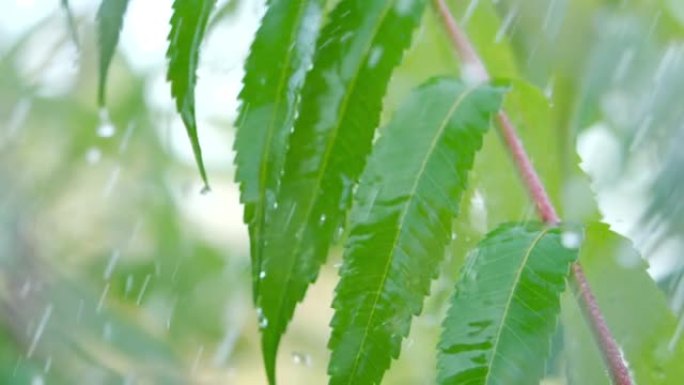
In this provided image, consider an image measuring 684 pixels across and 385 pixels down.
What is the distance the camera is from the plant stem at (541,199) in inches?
31.4

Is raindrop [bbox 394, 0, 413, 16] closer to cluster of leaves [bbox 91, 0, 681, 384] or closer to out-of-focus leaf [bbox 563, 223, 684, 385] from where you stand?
cluster of leaves [bbox 91, 0, 681, 384]

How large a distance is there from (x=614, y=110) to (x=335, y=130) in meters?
0.84

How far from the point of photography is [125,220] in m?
2.22

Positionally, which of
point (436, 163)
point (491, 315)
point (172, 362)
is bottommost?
point (491, 315)

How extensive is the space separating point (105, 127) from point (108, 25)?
1102 millimetres

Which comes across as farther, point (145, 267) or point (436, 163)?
point (145, 267)

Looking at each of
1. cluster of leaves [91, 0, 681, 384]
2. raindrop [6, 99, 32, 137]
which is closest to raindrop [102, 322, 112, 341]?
raindrop [6, 99, 32, 137]

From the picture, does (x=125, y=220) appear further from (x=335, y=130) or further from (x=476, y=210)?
(x=335, y=130)

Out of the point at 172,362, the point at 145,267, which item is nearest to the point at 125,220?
the point at 145,267

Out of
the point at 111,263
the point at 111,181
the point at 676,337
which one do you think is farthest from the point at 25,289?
the point at 676,337

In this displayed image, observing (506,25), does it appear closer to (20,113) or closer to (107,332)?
(107,332)

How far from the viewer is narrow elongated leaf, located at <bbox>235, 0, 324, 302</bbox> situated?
81 centimetres

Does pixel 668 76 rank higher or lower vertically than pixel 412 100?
higher

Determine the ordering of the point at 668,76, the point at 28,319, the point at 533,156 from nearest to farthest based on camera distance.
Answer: the point at 533,156 → the point at 668,76 → the point at 28,319
